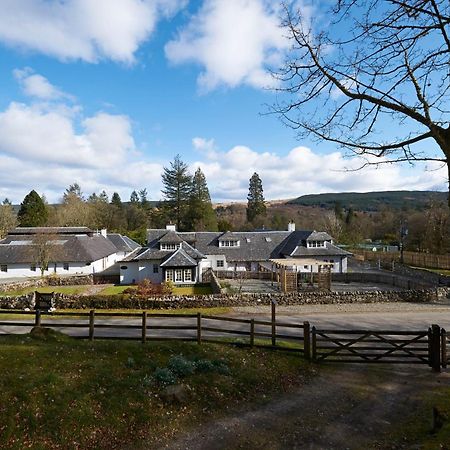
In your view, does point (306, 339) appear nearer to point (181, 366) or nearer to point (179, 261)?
point (181, 366)

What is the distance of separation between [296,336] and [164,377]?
7.31 m

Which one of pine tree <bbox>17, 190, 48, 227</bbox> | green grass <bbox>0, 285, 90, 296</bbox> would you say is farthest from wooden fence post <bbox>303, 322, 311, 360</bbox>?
pine tree <bbox>17, 190, 48, 227</bbox>

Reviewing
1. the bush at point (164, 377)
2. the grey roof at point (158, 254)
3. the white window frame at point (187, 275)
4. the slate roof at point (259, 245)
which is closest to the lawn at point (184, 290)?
the white window frame at point (187, 275)

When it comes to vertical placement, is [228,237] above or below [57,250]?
above

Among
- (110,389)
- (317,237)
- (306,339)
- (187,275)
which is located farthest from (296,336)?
(317,237)

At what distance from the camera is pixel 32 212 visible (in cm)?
6906

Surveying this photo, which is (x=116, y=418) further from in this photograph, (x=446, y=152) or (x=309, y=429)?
(x=446, y=152)

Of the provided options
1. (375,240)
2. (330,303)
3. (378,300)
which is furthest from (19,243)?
(375,240)

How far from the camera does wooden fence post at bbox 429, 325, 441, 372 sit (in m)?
12.6

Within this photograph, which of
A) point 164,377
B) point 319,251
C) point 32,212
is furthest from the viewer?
point 32,212

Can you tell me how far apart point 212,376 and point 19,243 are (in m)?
42.4

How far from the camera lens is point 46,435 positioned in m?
8.16

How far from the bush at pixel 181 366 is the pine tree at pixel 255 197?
79434 mm

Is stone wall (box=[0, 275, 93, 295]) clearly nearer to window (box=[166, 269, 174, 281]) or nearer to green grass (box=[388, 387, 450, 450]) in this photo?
window (box=[166, 269, 174, 281])
